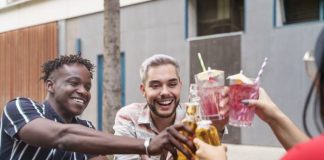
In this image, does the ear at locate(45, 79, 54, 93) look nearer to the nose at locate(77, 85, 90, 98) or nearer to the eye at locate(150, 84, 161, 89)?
the nose at locate(77, 85, 90, 98)

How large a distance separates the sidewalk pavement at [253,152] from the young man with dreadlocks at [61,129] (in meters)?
6.85

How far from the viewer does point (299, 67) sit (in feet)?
34.2

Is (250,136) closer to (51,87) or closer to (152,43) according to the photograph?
(152,43)

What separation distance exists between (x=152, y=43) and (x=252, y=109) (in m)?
11.0

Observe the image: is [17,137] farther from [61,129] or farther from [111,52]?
[111,52]

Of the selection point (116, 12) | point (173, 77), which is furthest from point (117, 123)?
point (116, 12)

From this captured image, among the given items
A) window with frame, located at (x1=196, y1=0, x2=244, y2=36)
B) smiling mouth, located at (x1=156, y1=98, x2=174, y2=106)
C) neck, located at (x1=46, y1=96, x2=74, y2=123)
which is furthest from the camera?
window with frame, located at (x1=196, y1=0, x2=244, y2=36)

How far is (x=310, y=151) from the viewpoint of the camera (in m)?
1.42

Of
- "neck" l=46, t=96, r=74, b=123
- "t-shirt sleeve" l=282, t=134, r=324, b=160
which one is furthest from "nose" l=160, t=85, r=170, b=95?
"t-shirt sleeve" l=282, t=134, r=324, b=160

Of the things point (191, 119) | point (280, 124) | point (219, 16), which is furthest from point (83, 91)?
point (219, 16)

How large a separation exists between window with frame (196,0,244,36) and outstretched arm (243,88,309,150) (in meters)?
9.18

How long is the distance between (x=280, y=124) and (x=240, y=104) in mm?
373

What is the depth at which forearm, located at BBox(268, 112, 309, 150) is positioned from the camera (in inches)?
102

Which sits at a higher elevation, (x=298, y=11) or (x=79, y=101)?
(x=298, y=11)
